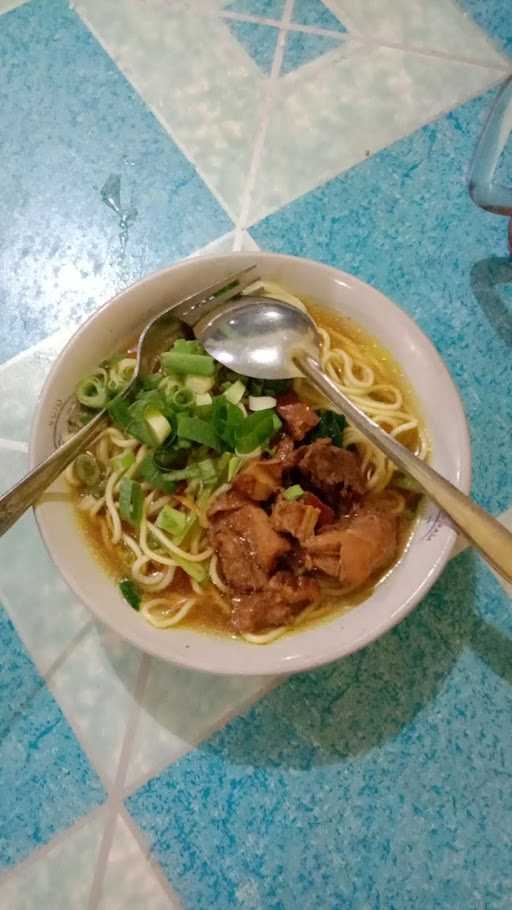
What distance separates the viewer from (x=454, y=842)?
55.1 inches

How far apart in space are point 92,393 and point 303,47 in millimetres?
1085

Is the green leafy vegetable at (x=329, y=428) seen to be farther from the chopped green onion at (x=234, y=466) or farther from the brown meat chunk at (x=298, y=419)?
the chopped green onion at (x=234, y=466)

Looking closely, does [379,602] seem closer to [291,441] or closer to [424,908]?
[291,441]

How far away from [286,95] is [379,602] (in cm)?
126

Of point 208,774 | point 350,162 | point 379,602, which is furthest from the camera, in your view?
point 350,162

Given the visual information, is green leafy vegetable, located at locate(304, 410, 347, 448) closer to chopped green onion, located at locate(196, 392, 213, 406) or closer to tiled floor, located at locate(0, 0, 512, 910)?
chopped green onion, located at locate(196, 392, 213, 406)

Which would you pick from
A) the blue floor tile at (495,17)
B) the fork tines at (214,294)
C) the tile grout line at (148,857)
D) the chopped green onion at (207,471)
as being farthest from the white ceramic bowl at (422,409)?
the blue floor tile at (495,17)

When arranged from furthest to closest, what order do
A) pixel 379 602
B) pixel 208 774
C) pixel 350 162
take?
pixel 350 162
pixel 208 774
pixel 379 602

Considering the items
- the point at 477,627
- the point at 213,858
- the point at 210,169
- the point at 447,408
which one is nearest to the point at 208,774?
the point at 213,858

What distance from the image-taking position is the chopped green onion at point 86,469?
149cm

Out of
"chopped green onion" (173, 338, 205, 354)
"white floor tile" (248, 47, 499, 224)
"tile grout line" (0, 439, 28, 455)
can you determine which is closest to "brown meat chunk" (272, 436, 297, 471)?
"chopped green onion" (173, 338, 205, 354)

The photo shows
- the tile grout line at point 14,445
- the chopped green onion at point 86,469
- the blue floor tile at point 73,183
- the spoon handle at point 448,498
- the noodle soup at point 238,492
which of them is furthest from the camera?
the blue floor tile at point 73,183

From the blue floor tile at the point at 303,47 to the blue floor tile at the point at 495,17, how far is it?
0.34 metres

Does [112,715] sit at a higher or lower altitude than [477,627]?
lower
